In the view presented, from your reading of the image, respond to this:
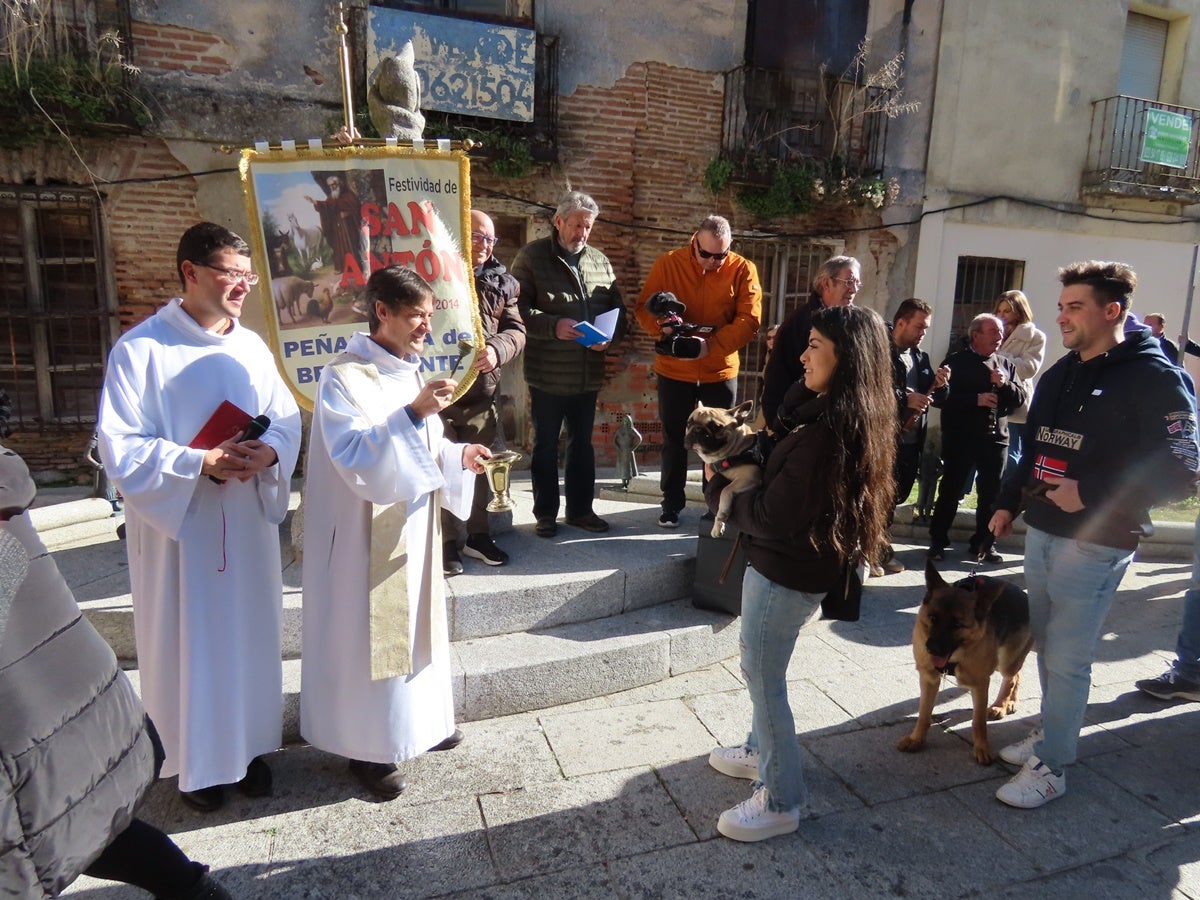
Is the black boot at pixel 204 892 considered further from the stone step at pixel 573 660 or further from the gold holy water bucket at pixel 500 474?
the gold holy water bucket at pixel 500 474

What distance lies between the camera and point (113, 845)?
214 cm

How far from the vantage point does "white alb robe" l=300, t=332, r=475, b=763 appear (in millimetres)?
2873

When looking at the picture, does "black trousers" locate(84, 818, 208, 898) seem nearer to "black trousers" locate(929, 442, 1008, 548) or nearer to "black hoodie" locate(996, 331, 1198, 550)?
"black hoodie" locate(996, 331, 1198, 550)

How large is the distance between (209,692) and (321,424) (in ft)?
3.67

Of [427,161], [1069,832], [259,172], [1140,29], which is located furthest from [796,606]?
[1140,29]

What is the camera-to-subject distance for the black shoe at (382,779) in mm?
3143

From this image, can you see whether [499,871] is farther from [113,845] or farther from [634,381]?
[634,381]

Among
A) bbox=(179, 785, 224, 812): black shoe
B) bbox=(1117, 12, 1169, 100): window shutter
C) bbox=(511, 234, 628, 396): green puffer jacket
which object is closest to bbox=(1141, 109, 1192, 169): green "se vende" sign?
bbox=(1117, 12, 1169, 100): window shutter

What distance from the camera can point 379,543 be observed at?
298 cm

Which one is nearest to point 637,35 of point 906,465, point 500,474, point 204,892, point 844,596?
point 906,465

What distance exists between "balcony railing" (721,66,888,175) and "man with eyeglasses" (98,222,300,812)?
7739 millimetres

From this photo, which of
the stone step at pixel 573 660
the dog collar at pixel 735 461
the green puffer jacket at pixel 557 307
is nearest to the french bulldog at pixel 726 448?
the dog collar at pixel 735 461

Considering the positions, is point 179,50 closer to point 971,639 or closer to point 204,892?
point 204,892

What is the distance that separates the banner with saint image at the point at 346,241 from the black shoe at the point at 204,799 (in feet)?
5.85
